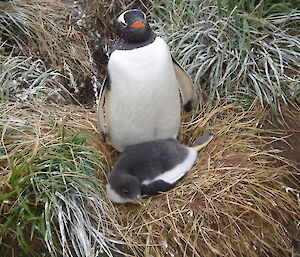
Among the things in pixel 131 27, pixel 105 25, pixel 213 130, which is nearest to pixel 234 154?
pixel 213 130

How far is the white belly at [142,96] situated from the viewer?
9.75ft

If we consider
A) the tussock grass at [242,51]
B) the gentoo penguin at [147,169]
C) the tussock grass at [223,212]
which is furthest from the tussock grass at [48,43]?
the tussock grass at [223,212]

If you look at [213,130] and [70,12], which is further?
[70,12]

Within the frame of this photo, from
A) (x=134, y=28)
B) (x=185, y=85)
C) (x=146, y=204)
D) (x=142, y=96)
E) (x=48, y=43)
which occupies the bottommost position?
(x=146, y=204)

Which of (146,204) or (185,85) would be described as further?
(185,85)

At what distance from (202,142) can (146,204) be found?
0.57 m

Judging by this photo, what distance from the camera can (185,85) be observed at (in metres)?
3.39

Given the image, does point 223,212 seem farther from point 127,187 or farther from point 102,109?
point 102,109

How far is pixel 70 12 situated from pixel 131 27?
4.92 ft

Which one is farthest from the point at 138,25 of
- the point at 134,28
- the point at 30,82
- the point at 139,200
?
the point at 30,82

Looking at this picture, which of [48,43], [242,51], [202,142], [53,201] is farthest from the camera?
[48,43]

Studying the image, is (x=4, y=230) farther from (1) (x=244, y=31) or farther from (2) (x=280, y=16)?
(2) (x=280, y=16)

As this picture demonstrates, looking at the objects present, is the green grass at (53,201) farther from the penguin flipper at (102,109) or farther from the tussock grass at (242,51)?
the tussock grass at (242,51)

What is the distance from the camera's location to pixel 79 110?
3.75 meters
